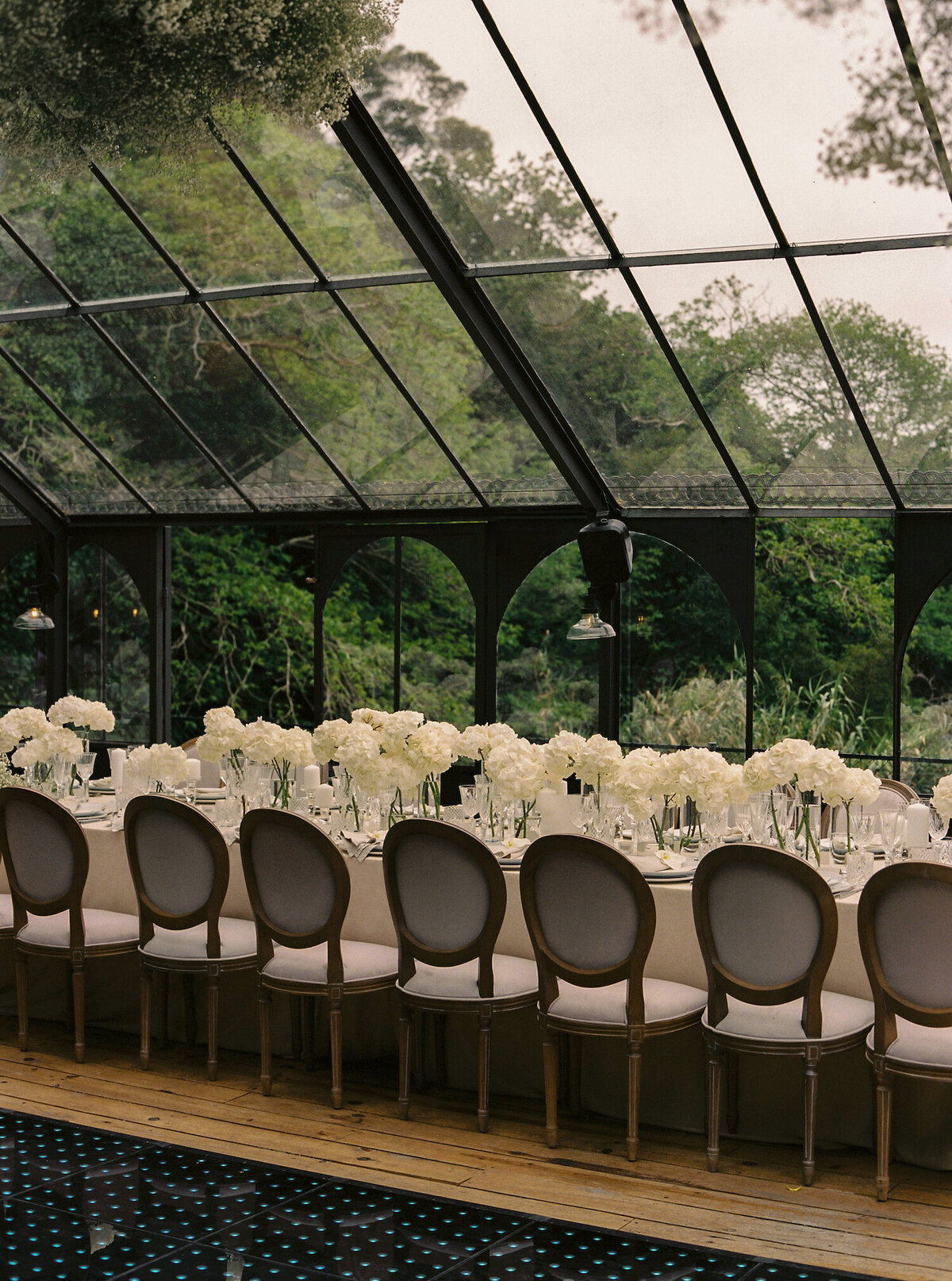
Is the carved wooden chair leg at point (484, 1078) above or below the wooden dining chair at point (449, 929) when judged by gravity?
below

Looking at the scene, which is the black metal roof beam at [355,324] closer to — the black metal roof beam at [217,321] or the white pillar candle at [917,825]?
the black metal roof beam at [217,321]

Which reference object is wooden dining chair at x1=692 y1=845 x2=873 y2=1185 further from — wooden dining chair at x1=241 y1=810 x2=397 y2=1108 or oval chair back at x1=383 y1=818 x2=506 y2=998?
wooden dining chair at x1=241 y1=810 x2=397 y2=1108

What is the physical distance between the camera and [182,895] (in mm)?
5000

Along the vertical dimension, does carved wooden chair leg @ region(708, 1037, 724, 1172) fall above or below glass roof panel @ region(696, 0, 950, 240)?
below

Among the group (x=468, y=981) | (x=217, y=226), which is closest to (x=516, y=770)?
(x=468, y=981)

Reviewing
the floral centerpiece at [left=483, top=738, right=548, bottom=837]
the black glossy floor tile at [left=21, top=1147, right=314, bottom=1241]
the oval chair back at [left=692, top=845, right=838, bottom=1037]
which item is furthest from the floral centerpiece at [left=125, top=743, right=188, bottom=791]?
the oval chair back at [left=692, top=845, right=838, bottom=1037]

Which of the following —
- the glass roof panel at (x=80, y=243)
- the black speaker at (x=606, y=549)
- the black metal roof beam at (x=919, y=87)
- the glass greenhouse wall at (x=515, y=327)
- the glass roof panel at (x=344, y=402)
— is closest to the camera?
the black metal roof beam at (x=919, y=87)

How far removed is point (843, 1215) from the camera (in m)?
3.85

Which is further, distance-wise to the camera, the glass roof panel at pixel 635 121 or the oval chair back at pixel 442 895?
the glass roof panel at pixel 635 121

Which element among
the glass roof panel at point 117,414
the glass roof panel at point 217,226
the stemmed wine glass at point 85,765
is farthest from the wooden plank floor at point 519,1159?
the glass roof panel at point 117,414

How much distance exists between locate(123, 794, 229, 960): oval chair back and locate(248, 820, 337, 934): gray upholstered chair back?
17 centimetres

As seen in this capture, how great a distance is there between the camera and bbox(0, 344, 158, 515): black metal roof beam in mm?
9547

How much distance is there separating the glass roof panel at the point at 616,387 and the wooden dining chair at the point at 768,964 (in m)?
4.12

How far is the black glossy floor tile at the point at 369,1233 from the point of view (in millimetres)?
3350
